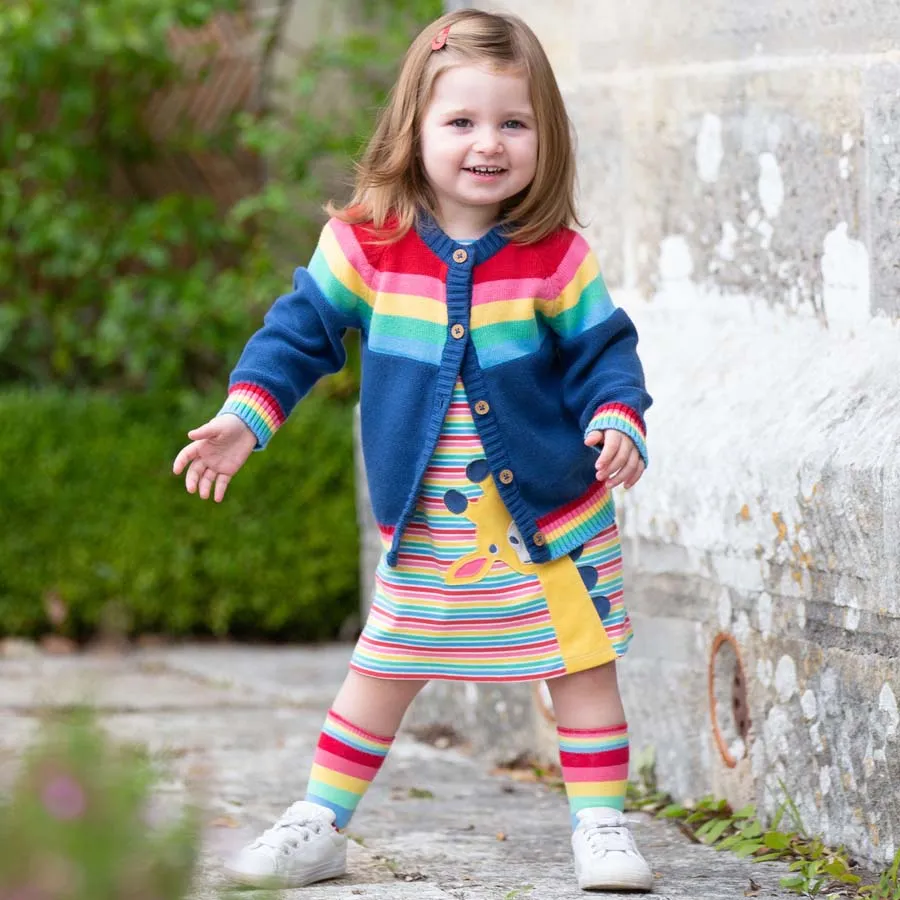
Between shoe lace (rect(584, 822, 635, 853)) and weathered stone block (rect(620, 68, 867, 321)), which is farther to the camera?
weathered stone block (rect(620, 68, 867, 321))

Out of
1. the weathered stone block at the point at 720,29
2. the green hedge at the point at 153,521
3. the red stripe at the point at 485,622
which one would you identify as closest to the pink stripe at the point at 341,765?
the red stripe at the point at 485,622

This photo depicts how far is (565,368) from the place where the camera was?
2658 millimetres

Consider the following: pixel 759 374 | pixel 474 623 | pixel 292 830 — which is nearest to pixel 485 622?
pixel 474 623

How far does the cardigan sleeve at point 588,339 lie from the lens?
254 cm

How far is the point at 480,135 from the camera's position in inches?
101

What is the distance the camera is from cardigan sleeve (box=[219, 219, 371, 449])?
258 centimetres

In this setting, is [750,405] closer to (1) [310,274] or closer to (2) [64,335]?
(1) [310,274]

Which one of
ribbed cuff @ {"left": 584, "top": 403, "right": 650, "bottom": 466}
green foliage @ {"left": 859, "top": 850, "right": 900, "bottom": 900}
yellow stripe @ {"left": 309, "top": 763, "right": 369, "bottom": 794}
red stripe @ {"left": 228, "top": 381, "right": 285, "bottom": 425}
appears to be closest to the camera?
green foliage @ {"left": 859, "top": 850, "right": 900, "bottom": 900}

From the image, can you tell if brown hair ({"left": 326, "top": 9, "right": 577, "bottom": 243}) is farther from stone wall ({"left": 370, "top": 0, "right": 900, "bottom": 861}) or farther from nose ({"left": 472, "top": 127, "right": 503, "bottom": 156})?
stone wall ({"left": 370, "top": 0, "right": 900, "bottom": 861})

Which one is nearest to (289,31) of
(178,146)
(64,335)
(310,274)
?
(178,146)

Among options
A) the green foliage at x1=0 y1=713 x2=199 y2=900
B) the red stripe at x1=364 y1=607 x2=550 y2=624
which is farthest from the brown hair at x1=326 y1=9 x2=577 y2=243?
the green foliage at x1=0 y1=713 x2=199 y2=900

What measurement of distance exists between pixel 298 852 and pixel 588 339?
2.93ft

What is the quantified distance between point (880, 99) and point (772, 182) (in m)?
0.36

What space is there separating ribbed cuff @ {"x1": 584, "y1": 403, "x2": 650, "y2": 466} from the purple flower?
130 centimetres
